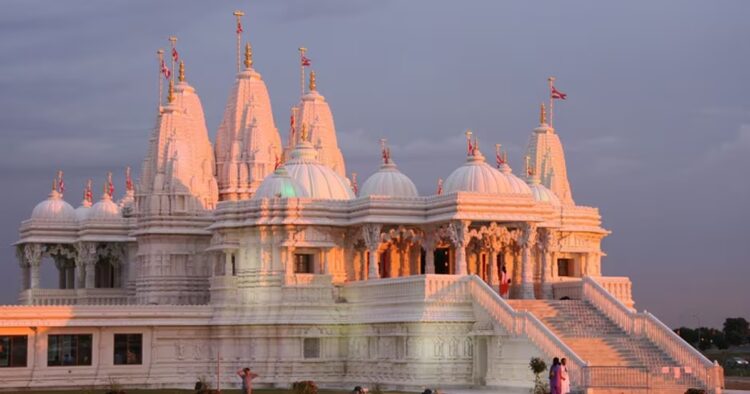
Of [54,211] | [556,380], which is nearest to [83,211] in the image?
[54,211]

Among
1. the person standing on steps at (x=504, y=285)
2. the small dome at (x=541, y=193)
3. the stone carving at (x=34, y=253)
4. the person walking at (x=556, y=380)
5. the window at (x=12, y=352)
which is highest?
the small dome at (x=541, y=193)

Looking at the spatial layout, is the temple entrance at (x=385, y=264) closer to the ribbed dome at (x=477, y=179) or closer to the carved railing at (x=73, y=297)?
the ribbed dome at (x=477, y=179)

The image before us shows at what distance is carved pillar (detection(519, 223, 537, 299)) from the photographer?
57750 millimetres

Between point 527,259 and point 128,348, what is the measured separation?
52.0 feet

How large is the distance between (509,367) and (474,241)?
10.9 meters

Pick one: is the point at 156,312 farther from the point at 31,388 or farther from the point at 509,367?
the point at 509,367

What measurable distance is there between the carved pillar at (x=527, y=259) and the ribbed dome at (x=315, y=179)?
813cm

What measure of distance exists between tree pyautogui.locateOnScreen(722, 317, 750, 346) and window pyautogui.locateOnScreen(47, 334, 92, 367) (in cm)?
6058

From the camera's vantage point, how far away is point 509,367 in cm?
5103

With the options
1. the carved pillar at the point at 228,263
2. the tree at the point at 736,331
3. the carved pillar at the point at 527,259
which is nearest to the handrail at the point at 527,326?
the carved pillar at the point at 527,259

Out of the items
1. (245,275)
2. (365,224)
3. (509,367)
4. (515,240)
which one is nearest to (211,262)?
(245,275)

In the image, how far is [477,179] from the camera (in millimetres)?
58000

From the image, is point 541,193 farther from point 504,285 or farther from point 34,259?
point 34,259

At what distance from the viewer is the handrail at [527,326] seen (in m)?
47.0
